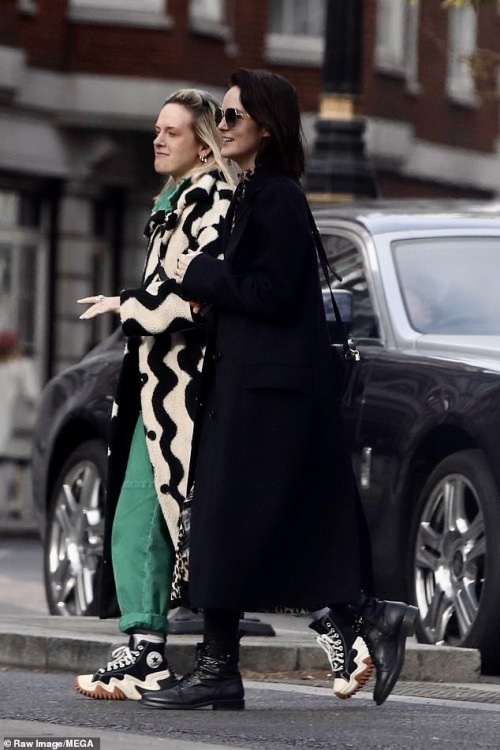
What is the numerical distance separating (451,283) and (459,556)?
1.32 m

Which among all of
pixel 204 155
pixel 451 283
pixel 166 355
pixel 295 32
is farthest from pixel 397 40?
pixel 166 355

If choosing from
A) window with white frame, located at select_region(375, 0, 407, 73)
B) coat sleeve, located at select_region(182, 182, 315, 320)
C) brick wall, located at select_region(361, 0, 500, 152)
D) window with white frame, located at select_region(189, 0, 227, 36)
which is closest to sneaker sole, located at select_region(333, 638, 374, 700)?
coat sleeve, located at select_region(182, 182, 315, 320)

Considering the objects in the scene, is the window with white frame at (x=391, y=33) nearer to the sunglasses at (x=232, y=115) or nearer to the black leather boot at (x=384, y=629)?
the sunglasses at (x=232, y=115)

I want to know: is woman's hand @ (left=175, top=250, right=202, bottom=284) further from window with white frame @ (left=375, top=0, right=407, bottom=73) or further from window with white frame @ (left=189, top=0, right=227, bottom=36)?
window with white frame @ (left=375, top=0, right=407, bottom=73)

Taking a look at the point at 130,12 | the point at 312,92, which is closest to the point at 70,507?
the point at 130,12

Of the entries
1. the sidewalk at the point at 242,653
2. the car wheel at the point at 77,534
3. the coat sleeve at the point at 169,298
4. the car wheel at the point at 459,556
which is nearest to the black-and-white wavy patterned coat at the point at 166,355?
the coat sleeve at the point at 169,298

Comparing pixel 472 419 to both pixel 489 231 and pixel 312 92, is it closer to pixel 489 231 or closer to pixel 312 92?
pixel 489 231

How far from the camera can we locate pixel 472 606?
835 cm

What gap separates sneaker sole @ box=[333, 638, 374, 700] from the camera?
268 inches

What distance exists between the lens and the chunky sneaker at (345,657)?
6.80m

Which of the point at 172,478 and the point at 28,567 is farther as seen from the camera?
the point at 28,567

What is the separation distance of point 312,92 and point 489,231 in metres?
19.9

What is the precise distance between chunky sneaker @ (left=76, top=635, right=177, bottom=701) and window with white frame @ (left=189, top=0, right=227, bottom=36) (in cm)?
2094

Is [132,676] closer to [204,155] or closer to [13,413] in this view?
[204,155]
